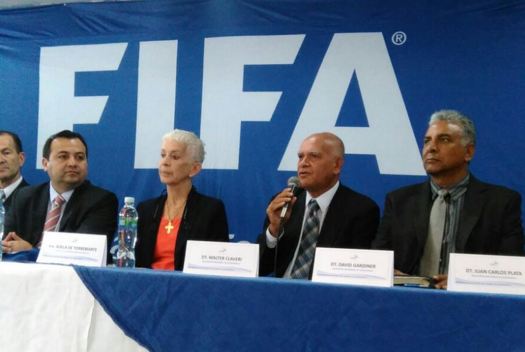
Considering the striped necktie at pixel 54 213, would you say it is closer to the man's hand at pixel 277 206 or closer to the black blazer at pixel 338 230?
the black blazer at pixel 338 230

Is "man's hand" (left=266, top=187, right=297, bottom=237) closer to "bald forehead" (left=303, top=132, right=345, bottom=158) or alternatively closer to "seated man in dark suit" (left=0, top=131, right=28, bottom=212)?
"bald forehead" (left=303, top=132, right=345, bottom=158)

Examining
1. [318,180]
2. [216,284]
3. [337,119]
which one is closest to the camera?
[216,284]

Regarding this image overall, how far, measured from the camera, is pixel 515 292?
5.59 feet

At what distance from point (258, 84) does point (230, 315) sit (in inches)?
90.7

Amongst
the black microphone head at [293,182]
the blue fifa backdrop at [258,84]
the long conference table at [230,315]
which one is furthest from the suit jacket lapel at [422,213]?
the long conference table at [230,315]

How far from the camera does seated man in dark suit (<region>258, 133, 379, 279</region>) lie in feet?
9.19

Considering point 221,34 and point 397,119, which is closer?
point 397,119

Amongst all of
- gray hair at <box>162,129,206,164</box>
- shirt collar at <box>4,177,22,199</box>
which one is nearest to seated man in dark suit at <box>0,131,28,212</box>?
shirt collar at <box>4,177,22,199</box>

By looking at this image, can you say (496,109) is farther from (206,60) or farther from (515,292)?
(515,292)

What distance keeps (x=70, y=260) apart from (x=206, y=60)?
211 cm

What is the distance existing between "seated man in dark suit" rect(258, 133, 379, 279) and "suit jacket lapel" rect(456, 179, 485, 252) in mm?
360

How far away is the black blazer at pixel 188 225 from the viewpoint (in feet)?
10.1

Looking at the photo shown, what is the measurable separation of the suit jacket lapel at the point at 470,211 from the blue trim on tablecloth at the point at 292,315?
42.2 inches

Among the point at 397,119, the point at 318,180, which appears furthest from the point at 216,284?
the point at 397,119
